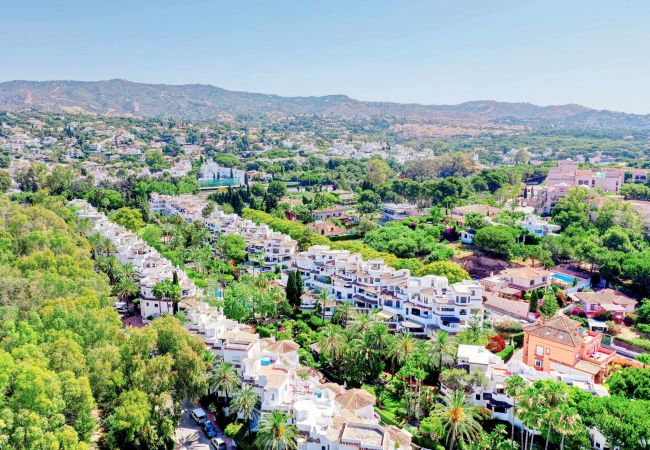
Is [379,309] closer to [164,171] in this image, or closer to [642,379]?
[642,379]

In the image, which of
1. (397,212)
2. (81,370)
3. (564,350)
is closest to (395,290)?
(564,350)

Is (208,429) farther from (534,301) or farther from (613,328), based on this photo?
(613,328)

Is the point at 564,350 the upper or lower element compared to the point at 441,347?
upper

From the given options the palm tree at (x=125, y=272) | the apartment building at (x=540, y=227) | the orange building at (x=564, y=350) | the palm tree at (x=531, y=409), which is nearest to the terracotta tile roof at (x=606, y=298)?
the orange building at (x=564, y=350)

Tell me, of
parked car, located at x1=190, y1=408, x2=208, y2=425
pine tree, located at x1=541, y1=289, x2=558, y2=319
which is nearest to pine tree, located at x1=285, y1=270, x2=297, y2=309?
parked car, located at x1=190, y1=408, x2=208, y2=425

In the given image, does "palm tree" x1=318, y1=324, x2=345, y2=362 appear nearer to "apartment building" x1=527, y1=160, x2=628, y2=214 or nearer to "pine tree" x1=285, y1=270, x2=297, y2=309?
"pine tree" x1=285, y1=270, x2=297, y2=309

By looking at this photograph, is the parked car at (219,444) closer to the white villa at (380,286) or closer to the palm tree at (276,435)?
the palm tree at (276,435)
